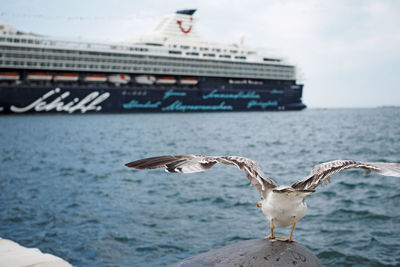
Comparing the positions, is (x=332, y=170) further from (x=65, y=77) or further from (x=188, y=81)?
(x=188, y=81)

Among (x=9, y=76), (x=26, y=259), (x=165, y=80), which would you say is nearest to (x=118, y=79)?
(x=165, y=80)

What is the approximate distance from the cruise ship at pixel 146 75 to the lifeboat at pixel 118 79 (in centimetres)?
13

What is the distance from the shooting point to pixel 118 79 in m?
51.0

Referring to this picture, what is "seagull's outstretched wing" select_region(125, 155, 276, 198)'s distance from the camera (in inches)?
99.7

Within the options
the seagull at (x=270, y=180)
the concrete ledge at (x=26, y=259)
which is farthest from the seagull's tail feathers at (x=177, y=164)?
the concrete ledge at (x=26, y=259)

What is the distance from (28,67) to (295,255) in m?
49.1

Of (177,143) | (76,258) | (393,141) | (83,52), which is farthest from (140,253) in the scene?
(83,52)

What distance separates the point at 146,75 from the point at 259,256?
52.6m

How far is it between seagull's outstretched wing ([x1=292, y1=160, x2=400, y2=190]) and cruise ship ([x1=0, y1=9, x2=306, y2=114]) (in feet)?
139

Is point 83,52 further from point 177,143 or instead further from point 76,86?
point 177,143

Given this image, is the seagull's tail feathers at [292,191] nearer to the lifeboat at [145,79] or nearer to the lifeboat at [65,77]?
the lifeboat at [65,77]

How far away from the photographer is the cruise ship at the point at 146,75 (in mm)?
43906

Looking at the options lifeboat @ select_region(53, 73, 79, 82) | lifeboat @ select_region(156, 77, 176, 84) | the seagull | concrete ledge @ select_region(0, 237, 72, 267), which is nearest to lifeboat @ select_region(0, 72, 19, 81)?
lifeboat @ select_region(53, 73, 79, 82)

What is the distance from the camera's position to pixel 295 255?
Result: 278cm
